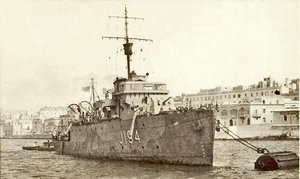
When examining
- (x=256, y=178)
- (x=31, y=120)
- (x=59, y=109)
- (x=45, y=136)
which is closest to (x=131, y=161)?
(x=256, y=178)

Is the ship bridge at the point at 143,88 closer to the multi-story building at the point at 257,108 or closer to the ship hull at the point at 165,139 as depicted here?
the ship hull at the point at 165,139

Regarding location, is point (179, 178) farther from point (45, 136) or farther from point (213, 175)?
point (45, 136)

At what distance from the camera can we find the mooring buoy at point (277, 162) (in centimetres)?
1602

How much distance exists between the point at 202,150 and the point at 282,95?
31433 mm

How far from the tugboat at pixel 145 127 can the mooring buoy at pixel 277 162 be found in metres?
1.95

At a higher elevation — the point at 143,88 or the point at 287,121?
the point at 143,88

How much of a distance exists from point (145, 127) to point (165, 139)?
123 cm

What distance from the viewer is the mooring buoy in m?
16.0

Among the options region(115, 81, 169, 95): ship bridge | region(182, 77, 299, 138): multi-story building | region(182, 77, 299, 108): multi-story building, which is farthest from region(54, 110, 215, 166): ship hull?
region(182, 77, 299, 108): multi-story building

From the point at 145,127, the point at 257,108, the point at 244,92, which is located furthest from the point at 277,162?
the point at 244,92

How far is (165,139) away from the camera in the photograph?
1766 cm

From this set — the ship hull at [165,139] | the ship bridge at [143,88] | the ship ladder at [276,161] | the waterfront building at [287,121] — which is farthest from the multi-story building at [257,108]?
the ship ladder at [276,161]

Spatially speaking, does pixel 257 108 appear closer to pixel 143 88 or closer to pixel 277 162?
pixel 143 88

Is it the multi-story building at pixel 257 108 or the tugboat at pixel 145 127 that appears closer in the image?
the tugboat at pixel 145 127
